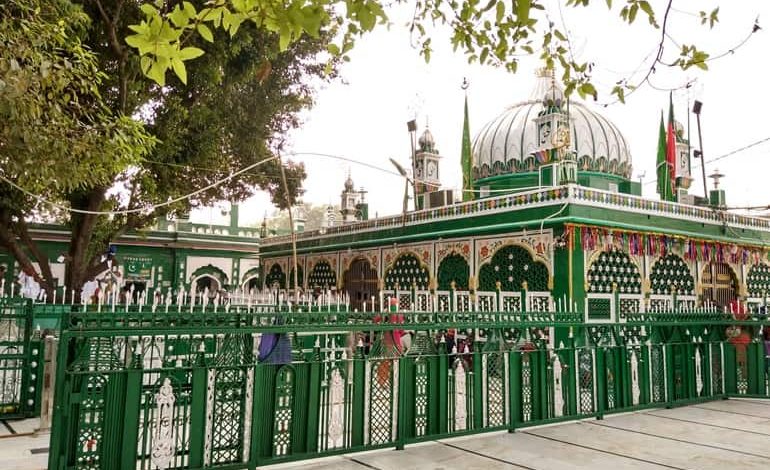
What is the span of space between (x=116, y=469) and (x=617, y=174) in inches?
651

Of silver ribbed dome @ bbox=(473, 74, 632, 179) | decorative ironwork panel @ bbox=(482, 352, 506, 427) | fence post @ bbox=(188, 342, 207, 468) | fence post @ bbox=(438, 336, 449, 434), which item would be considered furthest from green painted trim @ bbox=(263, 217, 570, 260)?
fence post @ bbox=(188, 342, 207, 468)

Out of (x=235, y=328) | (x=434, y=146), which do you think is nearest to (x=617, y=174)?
(x=434, y=146)

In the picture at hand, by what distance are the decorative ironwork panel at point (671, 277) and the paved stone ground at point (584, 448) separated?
291 inches

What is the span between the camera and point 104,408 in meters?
3.83

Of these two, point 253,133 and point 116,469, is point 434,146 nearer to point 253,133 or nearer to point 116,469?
point 253,133

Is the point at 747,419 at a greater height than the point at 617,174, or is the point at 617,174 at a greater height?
the point at 617,174

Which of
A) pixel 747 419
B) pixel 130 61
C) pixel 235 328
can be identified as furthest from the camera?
pixel 130 61

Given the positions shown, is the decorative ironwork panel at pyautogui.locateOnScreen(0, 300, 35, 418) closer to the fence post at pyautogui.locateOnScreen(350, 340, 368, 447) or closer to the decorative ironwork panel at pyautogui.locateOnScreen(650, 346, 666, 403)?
the fence post at pyautogui.locateOnScreen(350, 340, 368, 447)

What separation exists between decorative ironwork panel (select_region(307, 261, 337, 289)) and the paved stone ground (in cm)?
1318

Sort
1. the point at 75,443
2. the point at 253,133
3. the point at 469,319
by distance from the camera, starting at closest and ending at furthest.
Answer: the point at 75,443 → the point at 469,319 → the point at 253,133

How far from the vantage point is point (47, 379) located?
6121mm

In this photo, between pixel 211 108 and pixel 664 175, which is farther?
pixel 664 175

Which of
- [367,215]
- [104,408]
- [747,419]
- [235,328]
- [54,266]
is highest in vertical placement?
[367,215]

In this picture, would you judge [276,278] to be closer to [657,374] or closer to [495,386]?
[657,374]
